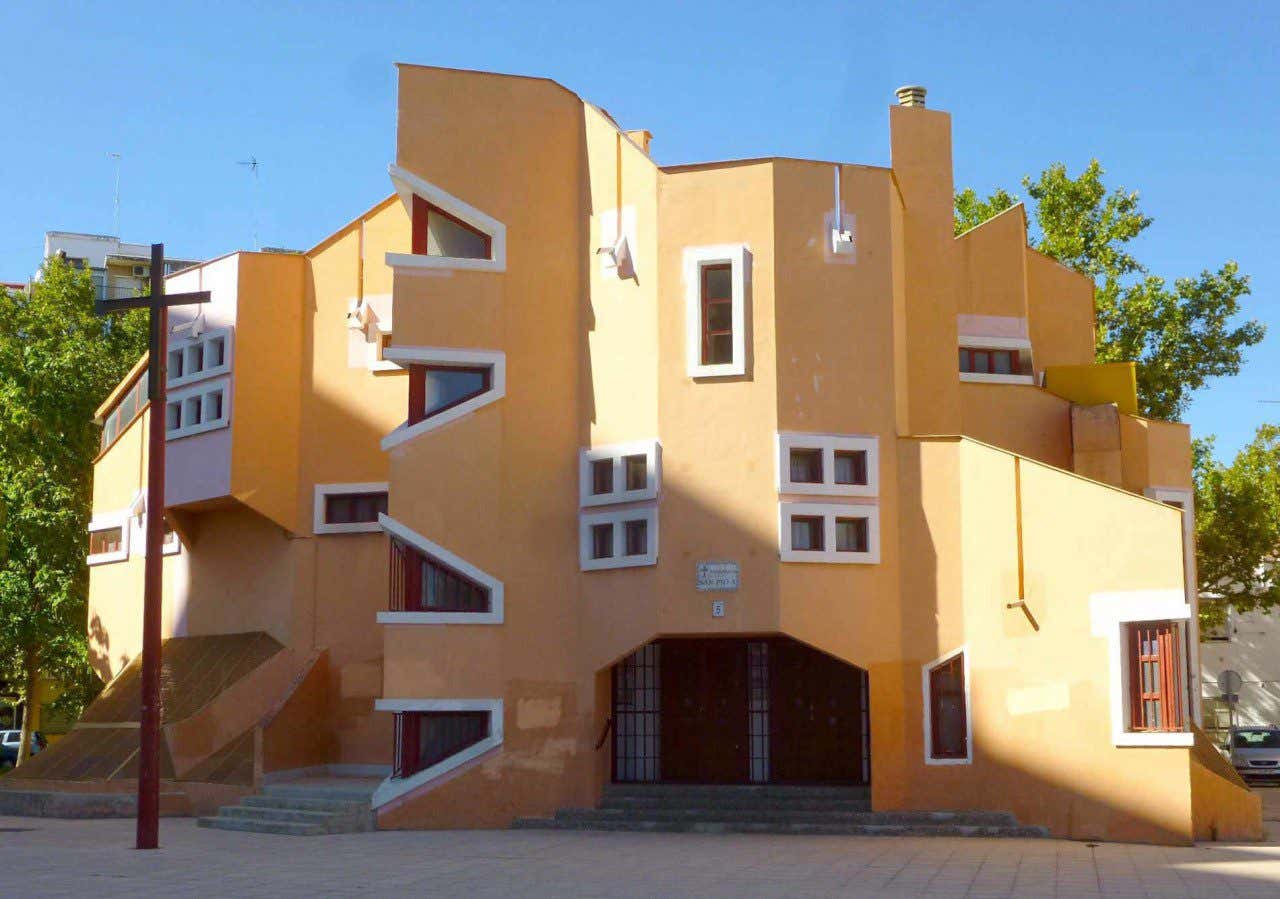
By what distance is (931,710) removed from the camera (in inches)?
819

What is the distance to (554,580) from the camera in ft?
72.3

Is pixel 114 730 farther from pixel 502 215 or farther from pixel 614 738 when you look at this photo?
pixel 502 215

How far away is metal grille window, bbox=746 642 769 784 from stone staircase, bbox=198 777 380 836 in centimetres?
557

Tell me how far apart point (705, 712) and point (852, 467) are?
15.2 ft

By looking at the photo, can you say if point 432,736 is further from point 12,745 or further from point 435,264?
point 12,745

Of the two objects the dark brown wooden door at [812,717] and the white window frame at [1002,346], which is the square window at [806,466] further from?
the white window frame at [1002,346]

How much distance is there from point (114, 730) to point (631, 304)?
1201 cm

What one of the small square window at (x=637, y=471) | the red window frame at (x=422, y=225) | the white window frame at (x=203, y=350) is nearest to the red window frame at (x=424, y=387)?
the red window frame at (x=422, y=225)

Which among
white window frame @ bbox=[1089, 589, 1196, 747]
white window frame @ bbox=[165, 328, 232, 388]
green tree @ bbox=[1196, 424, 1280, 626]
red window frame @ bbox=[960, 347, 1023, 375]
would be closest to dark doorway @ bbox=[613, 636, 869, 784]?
white window frame @ bbox=[1089, 589, 1196, 747]

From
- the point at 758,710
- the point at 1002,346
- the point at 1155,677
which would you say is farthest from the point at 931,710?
the point at 1002,346

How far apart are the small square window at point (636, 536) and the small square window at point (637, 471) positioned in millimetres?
497

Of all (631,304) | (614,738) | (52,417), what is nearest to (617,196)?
(631,304)

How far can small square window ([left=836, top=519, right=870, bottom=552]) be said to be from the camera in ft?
69.3

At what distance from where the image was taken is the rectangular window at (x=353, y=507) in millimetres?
26172
